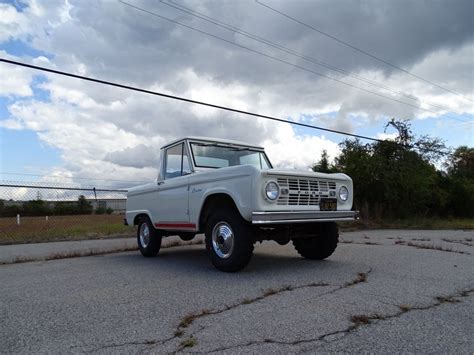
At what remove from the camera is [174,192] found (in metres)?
7.42

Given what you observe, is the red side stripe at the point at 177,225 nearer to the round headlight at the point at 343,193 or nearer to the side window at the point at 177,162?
the side window at the point at 177,162

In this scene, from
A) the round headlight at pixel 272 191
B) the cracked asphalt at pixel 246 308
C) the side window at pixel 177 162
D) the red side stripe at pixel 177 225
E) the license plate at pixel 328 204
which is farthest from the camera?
the side window at pixel 177 162

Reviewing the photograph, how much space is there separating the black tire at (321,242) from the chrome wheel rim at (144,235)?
10.1 feet

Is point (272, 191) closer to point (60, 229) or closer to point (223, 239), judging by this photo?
point (223, 239)

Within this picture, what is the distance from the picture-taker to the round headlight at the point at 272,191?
5.52m

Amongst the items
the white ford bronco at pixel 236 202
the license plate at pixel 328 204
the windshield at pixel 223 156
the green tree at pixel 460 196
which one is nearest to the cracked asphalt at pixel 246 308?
the white ford bronco at pixel 236 202

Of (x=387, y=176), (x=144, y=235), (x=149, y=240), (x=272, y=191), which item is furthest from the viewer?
(x=387, y=176)

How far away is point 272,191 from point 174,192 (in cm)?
243

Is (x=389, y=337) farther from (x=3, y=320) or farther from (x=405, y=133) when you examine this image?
(x=405, y=133)

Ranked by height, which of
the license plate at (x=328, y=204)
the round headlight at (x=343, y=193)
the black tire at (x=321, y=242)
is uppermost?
the round headlight at (x=343, y=193)

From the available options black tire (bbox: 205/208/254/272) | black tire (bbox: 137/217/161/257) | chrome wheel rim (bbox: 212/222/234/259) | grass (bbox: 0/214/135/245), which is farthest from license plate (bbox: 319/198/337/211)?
grass (bbox: 0/214/135/245)

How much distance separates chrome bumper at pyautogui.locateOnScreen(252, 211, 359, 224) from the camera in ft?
17.5

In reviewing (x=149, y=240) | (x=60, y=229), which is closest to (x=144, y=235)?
(x=149, y=240)

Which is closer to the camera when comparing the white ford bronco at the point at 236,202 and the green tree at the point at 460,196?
the white ford bronco at the point at 236,202
